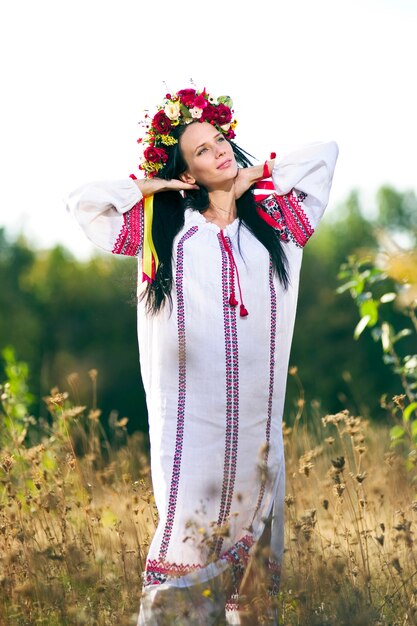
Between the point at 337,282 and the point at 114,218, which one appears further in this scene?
the point at 337,282

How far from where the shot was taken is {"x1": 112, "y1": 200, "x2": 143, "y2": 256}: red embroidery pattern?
3.76 meters

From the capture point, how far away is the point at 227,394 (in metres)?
3.61

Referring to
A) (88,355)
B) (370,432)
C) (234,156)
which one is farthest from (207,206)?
(88,355)

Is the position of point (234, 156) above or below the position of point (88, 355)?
above

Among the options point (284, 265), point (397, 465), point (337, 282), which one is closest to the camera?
point (284, 265)

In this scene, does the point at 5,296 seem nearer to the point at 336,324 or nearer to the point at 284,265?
the point at 336,324

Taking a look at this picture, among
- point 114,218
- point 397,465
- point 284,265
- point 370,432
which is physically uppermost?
point 114,218

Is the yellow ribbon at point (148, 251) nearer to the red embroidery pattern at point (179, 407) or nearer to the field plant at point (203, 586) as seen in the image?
the red embroidery pattern at point (179, 407)

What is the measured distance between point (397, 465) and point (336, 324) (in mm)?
12592

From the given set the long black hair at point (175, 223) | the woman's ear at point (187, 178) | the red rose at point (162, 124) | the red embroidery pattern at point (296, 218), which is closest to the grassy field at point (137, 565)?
the long black hair at point (175, 223)

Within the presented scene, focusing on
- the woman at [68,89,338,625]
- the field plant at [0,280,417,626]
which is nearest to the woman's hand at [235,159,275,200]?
the woman at [68,89,338,625]

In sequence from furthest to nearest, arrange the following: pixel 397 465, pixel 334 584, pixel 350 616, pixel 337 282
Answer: pixel 337 282 < pixel 397 465 < pixel 334 584 < pixel 350 616

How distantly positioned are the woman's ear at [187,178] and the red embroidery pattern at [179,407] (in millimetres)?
279

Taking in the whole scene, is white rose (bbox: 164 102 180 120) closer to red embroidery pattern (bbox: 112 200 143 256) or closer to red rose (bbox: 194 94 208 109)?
red rose (bbox: 194 94 208 109)
